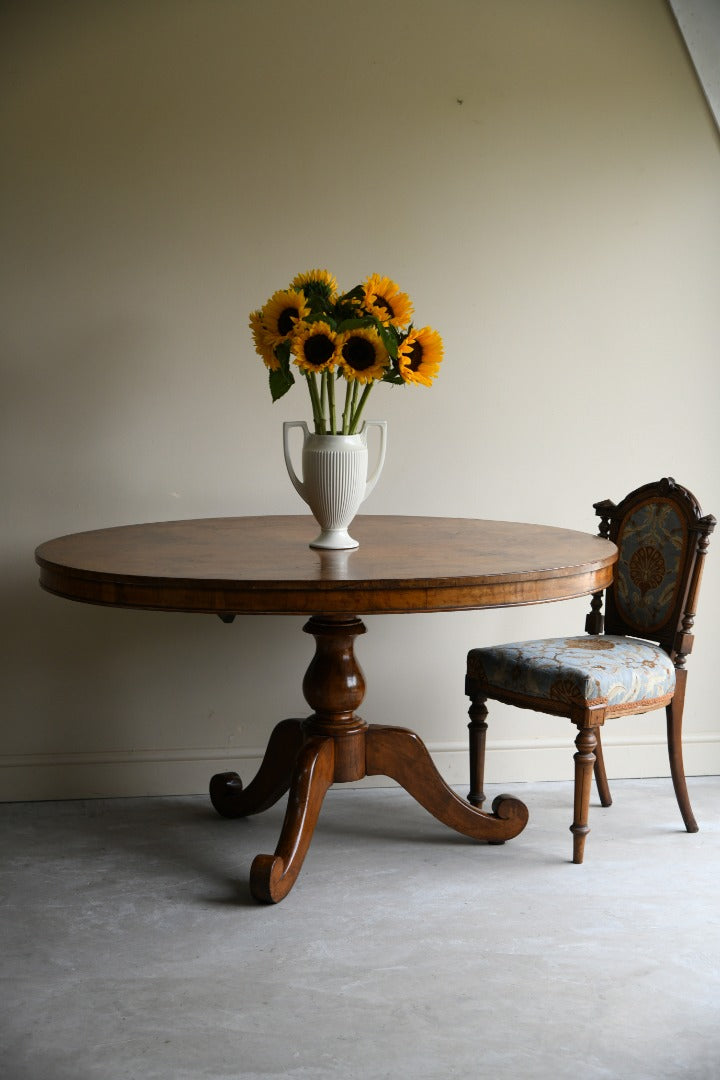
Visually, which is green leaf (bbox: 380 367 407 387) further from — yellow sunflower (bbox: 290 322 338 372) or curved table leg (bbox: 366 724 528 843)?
curved table leg (bbox: 366 724 528 843)

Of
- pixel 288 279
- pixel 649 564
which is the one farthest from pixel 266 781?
pixel 288 279

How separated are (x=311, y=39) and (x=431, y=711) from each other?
1966 millimetres

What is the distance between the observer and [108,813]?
3281 mm

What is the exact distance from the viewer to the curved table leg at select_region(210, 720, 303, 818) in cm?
304

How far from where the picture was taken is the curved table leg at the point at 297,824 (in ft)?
8.59

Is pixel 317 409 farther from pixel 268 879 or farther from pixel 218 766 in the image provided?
pixel 218 766

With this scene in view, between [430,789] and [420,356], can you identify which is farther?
[430,789]

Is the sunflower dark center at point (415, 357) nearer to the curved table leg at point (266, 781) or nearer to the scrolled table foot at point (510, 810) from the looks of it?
the curved table leg at point (266, 781)

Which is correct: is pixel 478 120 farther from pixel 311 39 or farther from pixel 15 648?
pixel 15 648

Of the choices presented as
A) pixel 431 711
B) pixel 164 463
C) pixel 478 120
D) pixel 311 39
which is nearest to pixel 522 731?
pixel 431 711

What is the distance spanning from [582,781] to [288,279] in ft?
5.27

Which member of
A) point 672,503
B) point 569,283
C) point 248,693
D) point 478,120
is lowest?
point 248,693

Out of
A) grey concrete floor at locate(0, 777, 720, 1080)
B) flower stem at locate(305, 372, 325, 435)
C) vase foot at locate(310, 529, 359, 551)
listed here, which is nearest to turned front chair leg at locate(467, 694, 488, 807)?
grey concrete floor at locate(0, 777, 720, 1080)

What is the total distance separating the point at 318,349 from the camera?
2.50 meters
